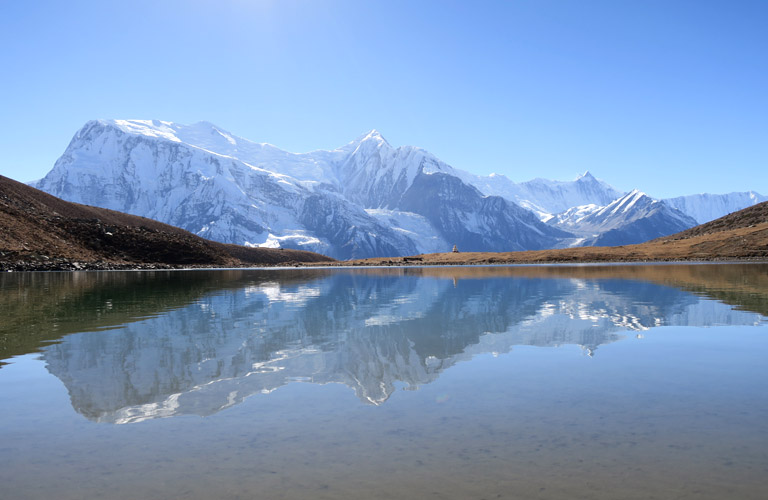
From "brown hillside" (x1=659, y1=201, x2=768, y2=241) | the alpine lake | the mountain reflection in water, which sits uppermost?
"brown hillside" (x1=659, y1=201, x2=768, y2=241)

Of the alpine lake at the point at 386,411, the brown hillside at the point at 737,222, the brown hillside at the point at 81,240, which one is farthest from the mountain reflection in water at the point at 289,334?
the brown hillside at the point at 737,222

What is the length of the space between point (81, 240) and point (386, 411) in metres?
137

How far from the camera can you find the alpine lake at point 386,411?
7.82 meters

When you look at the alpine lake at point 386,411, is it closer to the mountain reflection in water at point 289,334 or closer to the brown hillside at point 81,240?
the mountain reflection in water at point 289,334

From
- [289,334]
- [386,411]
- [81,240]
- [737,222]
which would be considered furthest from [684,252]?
[81,240]

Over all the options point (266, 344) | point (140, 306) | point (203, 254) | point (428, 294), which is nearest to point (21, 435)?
point (266, 344)

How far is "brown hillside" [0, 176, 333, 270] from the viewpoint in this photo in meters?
104

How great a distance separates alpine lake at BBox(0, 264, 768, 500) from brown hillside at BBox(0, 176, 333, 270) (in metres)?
93.6

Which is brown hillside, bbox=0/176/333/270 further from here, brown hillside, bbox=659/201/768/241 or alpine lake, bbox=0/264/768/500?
brown hillside, bbox=659/201/768/241

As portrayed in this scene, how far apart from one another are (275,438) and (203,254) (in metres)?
158

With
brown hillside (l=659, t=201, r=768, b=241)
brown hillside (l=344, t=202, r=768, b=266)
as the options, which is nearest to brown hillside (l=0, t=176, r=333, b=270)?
brown hillside (l=344, t=202, r=768, b=266)

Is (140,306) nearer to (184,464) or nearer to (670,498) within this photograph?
(184,464)

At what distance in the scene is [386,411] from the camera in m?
11.4

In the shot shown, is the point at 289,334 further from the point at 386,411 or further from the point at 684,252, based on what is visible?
the point at 684,252
